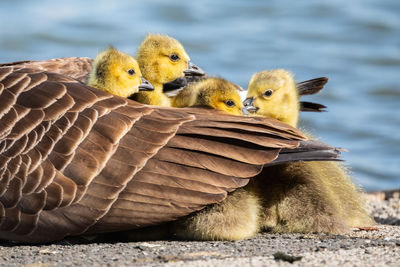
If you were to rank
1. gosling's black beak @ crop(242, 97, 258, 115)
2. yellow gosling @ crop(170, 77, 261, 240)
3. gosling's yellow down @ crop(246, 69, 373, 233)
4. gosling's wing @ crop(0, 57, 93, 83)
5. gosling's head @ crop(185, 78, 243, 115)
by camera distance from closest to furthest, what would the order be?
1. yellow gosling @ crop(170, 77, 261, 240)
2. gosling's yellow down @ crop(246, 69, 373, 233)
3. gosling's head @ crop(185, 78, 243, 115)
4. gosling's black beak @ crop(242, 97, 258, 115)
5. gosling's wing @ crop(0, 57, 93, 83)

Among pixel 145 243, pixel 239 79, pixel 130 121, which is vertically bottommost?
pixel 145 243

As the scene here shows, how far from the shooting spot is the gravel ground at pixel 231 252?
13.9ft

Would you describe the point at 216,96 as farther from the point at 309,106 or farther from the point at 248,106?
the point at 309,106

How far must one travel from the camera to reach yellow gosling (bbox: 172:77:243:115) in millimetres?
5297

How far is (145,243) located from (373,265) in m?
1.41

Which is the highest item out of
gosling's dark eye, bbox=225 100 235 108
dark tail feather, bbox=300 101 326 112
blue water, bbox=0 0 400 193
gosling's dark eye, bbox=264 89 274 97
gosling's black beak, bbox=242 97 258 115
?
blue water, bbox=0 0 400 193

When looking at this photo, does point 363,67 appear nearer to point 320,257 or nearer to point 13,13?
point 13,13

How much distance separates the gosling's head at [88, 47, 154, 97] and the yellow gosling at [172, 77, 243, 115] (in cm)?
44

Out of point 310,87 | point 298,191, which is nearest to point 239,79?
point 310,87

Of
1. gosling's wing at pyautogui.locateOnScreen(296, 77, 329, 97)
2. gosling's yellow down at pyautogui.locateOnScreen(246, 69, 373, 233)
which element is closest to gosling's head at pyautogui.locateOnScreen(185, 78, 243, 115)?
gosling's yellow down at pyautogui.locateOnScreen(246, 69, 373, 233)

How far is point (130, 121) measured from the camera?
15.7 ft

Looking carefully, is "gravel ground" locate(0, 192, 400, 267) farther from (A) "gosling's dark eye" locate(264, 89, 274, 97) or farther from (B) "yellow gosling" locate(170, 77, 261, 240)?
(A) "gosling's dark eye" locate(264, 89, 274, 97)

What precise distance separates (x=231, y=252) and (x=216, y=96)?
1258 millimetres

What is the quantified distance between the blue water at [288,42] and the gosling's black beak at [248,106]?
4.41m
